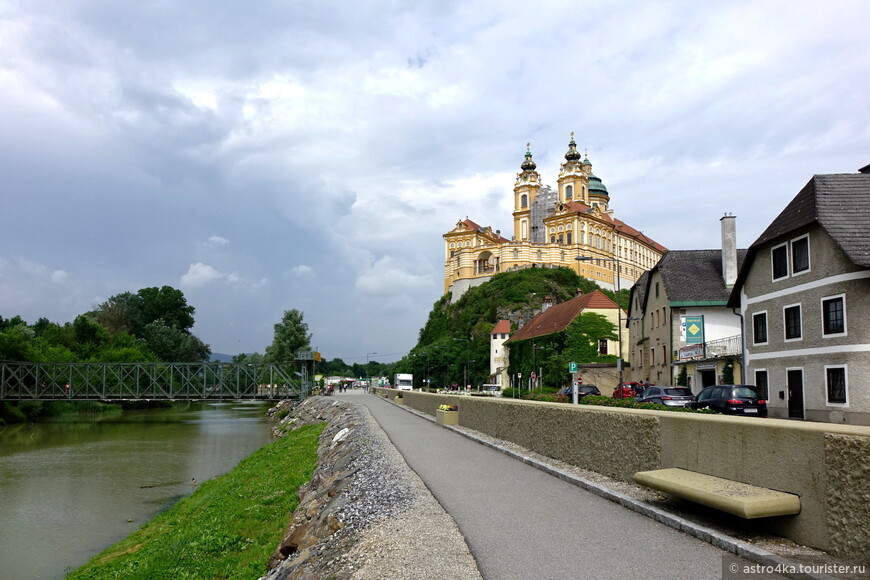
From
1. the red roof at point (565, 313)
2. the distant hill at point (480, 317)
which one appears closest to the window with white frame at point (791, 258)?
the red roof at point (565, 313)

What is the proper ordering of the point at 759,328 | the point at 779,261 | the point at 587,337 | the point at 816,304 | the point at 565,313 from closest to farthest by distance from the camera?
the point at 816,304 < the point at 779,261 < the point at 759,328 < the point at 587,337 < the point at 565,313

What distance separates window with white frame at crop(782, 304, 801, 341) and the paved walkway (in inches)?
717

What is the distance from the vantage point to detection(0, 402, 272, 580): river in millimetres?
17273

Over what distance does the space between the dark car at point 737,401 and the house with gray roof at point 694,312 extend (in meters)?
13.2

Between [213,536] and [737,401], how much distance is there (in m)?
17.1

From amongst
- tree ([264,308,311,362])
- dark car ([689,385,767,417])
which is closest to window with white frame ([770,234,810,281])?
dark car ([689,385,767,417])

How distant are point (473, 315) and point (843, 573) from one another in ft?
355

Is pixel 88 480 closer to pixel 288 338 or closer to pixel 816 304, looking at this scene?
pixel 816 304

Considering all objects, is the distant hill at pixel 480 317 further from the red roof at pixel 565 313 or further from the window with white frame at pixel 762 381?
the window with white frame at pixel 762 381

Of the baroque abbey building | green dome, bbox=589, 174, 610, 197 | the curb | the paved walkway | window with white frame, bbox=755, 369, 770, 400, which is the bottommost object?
the paved walkway

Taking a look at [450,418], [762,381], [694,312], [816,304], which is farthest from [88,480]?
[694,312]

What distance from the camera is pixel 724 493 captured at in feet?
23.4

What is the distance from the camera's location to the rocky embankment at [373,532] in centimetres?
676

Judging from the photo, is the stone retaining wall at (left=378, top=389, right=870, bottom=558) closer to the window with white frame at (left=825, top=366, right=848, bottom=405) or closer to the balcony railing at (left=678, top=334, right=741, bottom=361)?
the window with white frame at (left=825, top=366, right=848, bottom=405)
